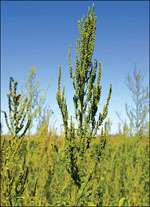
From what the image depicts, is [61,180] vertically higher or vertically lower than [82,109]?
lower

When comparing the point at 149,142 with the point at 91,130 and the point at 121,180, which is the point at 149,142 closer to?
the point at 121,180

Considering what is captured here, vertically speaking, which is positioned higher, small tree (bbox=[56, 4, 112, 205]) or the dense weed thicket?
small tree (bbox=[56, 4, 112, 205])

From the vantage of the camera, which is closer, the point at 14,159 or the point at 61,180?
the point at 14,159

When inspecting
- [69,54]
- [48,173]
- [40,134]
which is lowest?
[48,173]

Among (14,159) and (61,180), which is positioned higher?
(14,159)

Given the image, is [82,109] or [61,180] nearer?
[82,109]

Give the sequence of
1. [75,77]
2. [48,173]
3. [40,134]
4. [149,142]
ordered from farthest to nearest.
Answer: [149,142] → [40,134] → [48,173] → [75,77]

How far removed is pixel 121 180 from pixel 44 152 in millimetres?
3817

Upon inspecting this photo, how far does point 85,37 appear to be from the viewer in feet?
8.37

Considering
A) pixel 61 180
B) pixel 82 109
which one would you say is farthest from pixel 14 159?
pixel 61 180

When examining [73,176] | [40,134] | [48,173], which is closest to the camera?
[73,176]

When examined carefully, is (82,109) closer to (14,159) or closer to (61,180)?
(14,159)

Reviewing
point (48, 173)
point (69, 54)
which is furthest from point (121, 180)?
point (69, 54)

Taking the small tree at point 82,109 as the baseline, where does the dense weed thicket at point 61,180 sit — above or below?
below
